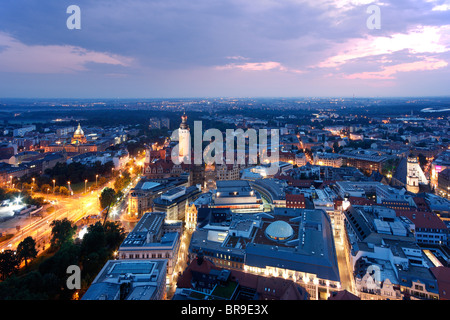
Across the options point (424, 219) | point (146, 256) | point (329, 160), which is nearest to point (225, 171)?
point (146, 256)

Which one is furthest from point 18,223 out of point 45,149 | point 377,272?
point 45,149

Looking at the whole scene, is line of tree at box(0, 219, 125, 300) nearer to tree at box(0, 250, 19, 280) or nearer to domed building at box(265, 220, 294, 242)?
tree at box(0, 250, 19, 280)

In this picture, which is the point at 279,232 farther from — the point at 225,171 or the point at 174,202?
the point at 225,171

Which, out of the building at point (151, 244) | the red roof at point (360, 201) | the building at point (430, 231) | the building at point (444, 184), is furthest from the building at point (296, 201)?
the building at point (444, 184)

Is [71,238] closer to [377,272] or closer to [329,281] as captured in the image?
[329,281]

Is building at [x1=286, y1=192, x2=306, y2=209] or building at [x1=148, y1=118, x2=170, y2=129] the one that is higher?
building at [x1=148, y1=118, x2=170, y2=129]

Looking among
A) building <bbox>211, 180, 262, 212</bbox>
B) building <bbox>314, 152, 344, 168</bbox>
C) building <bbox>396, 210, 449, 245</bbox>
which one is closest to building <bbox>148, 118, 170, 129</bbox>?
building <bbox>314, 152, 344, 168</bbox>
